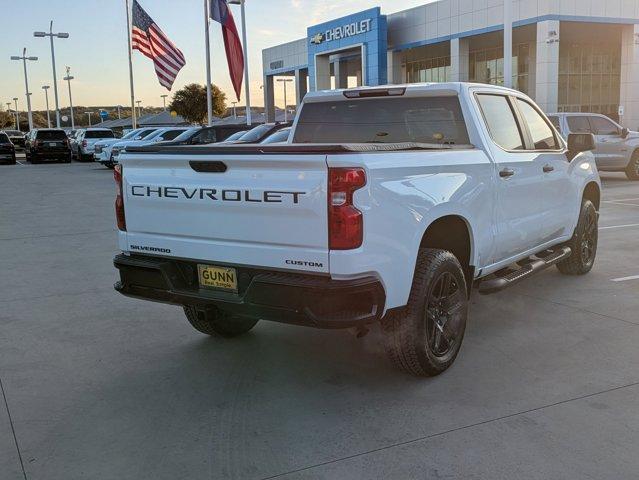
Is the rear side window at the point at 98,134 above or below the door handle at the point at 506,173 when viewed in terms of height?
above

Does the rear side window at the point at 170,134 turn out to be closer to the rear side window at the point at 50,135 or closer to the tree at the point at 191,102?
the rear side window at the point at 50,135

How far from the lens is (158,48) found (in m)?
26.8

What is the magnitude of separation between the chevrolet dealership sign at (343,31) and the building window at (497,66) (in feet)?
23.1

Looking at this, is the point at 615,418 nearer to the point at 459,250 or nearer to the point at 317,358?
the point at 459,250

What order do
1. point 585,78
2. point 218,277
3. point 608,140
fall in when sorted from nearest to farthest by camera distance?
point 218,277
point 608,140
point 585,78

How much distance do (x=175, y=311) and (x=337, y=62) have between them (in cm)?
4166

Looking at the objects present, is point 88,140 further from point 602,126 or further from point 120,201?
point 120,201

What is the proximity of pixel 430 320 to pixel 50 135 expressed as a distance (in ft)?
115

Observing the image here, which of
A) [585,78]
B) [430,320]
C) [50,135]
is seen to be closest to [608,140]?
[430,320]

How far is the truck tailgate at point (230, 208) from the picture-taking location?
3654 mm

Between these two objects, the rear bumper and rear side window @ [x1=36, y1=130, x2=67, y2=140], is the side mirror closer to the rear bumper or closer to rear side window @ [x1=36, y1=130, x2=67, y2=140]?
the rear bumper

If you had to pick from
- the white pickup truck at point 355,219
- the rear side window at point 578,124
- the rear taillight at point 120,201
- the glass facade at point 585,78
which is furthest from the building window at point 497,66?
the rear taillight at point 120,201

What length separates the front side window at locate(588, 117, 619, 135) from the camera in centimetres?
1717

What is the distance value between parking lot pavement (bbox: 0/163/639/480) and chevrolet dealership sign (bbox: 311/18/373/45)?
34847 mm
